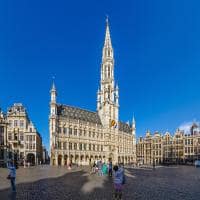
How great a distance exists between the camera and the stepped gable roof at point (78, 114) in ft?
315

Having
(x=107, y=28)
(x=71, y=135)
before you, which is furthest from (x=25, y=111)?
(x=107, y=28)

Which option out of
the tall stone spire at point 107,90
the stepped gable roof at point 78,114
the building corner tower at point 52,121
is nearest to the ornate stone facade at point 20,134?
the building corner tower at point 52,121

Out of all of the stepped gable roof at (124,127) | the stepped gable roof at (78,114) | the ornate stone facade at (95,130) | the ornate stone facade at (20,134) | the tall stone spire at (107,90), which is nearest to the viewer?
the ornate stone facade at (20,134)

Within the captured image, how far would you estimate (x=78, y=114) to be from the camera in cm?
10188

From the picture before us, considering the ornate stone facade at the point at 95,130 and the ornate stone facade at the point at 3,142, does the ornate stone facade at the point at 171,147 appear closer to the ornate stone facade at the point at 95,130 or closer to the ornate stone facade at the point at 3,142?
the ornate stone facade at the point at 95,130

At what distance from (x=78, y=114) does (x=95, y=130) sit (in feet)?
26.9

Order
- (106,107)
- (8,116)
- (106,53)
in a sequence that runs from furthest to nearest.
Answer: (106,53)
(106,107)
(8,116)

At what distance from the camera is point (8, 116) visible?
76188 millimetres

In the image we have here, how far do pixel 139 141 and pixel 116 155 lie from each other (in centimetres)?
3513

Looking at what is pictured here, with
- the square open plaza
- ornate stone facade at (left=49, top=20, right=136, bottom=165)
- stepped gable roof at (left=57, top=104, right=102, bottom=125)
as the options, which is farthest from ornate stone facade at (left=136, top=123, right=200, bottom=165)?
stepped gable roof at (left=57, top=104, right=102, bottom=125)

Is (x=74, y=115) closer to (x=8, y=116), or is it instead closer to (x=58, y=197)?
(x=8, y=116)

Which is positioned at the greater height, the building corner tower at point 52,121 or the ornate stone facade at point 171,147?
the building corner tower at point 52,121

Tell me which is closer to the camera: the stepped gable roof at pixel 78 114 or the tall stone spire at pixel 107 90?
the stepped gable roof at pixel 78 114

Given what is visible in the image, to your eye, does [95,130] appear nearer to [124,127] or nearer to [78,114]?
[78,114]
